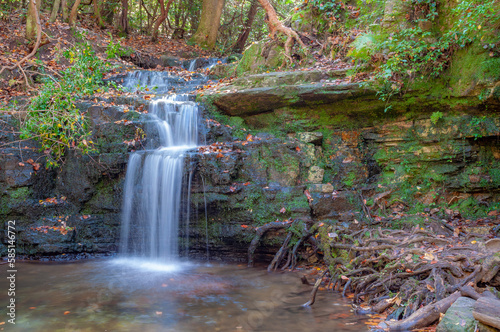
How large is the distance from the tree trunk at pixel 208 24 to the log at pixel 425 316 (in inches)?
618

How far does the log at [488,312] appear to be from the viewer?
10.8ft

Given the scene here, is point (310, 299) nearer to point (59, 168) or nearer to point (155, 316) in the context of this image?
point (155, 316)

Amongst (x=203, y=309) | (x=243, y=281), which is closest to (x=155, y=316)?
(x=203, y=309)

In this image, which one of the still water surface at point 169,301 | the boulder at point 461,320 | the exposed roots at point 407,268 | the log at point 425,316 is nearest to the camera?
the boulder at point 461,320

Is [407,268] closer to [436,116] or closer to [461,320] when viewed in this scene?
[461,320]

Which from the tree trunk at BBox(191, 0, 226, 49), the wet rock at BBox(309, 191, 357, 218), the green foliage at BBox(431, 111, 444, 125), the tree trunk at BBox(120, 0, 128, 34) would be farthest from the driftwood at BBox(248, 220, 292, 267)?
the tree trunk at BBox(120, 0, 128, 34)

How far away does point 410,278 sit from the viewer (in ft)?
15.9

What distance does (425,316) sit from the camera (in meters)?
4.09

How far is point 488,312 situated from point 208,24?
55.6 ft

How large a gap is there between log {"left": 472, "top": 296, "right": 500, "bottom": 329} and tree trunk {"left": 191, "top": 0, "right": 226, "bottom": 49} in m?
16.2

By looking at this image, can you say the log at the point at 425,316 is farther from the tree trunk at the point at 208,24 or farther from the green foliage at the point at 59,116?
the tree trunk at the point at 208,24

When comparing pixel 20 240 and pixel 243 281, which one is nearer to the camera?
pixel 243 281

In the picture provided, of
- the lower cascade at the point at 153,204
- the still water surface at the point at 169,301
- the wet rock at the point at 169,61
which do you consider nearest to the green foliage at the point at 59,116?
the lower cascade at the point at 153,204

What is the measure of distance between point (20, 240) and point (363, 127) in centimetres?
843
